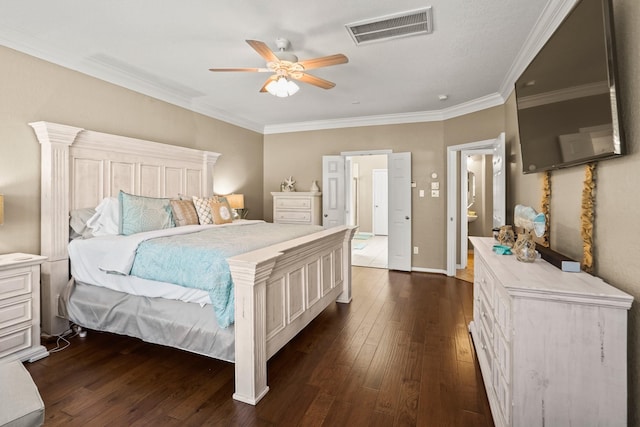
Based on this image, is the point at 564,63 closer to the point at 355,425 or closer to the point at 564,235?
the point at 564,235

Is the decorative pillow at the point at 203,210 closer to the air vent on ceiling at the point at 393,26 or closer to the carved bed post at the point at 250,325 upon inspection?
the carved bed post at the point at 250,325

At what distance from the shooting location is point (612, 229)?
153cm

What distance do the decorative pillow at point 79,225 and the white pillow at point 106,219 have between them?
51 millimetres

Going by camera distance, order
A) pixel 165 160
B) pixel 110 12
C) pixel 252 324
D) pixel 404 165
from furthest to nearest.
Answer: pixel 404 165 → pixel 165 160 → pixel 110 12 → pixel 252 324

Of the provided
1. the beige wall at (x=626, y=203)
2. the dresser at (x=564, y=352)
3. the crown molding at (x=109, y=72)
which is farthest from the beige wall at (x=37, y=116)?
the beige wall at (x=626, y=203)

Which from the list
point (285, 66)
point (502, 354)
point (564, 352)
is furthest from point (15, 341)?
point (564, 352)

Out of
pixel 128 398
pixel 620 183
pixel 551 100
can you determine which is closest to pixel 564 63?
pixel 551 100

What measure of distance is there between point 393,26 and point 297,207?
11.6ft

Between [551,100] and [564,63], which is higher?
[564,63]

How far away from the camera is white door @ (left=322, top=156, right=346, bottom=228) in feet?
18.0

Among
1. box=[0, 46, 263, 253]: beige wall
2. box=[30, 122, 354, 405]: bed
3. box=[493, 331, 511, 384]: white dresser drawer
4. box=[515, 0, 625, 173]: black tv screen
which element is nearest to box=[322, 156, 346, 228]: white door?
box=[30, 122, 354, 405]: bed

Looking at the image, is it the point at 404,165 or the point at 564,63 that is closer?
the point at 564,63

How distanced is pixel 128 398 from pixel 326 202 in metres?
4.15

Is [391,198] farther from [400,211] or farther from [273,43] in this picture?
[273,43]
